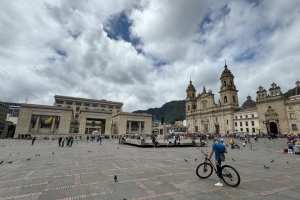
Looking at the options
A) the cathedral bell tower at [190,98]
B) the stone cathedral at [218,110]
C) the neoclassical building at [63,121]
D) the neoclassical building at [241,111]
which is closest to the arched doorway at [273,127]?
the neoclassical building at [241,111]

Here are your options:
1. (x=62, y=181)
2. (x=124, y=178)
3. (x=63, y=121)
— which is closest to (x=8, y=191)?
(x=62, y=181)

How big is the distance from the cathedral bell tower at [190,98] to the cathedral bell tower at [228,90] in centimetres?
1859

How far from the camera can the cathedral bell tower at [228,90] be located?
63856 millimetres

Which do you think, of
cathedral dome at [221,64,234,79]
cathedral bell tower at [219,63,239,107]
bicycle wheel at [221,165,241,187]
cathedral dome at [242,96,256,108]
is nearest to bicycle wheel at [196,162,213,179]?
bicycle wheel at [221,165,241,187]

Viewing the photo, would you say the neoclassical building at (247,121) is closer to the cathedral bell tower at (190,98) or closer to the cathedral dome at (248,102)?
the cathedral dome at (248,102)

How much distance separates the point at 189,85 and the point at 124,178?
87.4 metres

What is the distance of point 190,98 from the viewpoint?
279 feet

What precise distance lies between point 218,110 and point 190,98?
20.4 meters

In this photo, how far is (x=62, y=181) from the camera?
560cm

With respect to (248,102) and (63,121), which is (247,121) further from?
(63,121)

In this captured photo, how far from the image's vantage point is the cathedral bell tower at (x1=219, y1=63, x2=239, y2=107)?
6386cm

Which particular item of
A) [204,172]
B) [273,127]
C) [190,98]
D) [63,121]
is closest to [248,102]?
[190,98]

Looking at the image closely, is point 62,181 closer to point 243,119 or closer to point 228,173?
point 228,173

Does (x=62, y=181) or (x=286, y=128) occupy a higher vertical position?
(x=286, y=128)
